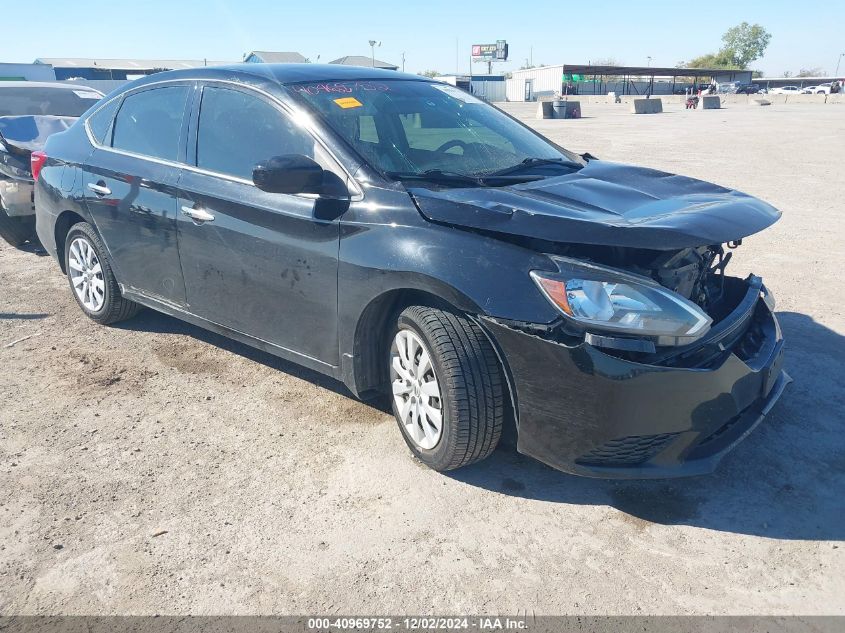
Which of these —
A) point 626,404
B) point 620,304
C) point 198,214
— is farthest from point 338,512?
point 198,214

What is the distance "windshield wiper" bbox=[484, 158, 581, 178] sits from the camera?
3490 millimetres

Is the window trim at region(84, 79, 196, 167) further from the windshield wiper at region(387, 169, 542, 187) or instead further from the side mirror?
the windshield wiper at region(387, 169, 542, 187)

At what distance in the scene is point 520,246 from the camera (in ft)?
8.81

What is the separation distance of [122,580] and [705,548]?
85.6 inches

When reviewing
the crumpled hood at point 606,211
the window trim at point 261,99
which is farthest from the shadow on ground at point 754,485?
the window trim at point 261,99

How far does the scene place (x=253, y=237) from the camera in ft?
11.6

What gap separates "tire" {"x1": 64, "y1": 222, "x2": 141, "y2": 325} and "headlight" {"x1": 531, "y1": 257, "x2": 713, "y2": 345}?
3364mm

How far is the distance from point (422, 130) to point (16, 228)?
550cm

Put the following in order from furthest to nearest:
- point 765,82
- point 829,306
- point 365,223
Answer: point 765,82, point 829,306, point 365,223

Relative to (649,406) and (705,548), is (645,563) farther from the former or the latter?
(649,406)

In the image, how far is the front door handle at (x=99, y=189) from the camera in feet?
14.6

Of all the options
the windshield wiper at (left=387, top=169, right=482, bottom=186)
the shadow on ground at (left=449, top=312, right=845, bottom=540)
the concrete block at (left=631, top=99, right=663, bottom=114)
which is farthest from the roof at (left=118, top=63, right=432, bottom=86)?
the concrete block at (left=631, top=99, right=663, bottom=114)

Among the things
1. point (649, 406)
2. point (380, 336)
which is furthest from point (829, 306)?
point (380, 336)

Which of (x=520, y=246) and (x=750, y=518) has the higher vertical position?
(x=520, y=246)
